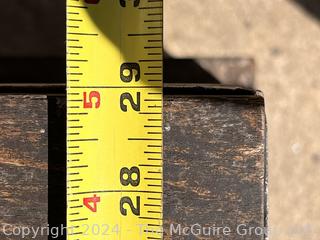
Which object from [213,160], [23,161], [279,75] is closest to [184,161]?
[213,160]

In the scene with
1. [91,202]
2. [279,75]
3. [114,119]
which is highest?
[279,75]

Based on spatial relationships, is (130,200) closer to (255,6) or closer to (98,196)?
(98,196)

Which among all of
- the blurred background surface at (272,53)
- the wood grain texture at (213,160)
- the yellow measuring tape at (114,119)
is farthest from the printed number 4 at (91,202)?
the blurred background surface at (272,53)

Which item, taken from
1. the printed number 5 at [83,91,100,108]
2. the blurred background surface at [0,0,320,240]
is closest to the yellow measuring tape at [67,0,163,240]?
the printed number 5 at [83,91,100,108]

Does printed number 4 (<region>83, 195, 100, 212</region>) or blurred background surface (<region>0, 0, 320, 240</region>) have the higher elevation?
blurred background surface (<region>0, 0, 320, 240</region>)

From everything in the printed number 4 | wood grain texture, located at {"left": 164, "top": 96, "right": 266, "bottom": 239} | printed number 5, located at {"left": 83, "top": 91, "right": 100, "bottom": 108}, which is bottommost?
the printed number 4

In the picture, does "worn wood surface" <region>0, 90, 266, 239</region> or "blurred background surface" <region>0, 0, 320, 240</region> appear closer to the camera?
"worn wood surface" <region>0, 90, 266, 239</region>

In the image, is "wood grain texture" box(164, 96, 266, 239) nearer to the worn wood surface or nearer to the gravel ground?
the worn wood surface

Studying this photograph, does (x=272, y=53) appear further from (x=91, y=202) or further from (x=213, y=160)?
(x=91, y=202)

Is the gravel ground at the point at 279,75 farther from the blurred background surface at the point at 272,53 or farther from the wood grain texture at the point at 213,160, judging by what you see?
the wood grain texture at the point at 213,160
